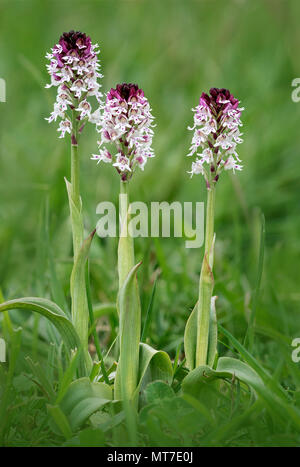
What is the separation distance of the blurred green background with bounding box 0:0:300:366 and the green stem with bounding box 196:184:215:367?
0.26m

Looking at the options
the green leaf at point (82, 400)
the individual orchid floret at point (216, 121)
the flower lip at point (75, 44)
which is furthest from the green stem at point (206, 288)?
the flower lip at point (75, 44)

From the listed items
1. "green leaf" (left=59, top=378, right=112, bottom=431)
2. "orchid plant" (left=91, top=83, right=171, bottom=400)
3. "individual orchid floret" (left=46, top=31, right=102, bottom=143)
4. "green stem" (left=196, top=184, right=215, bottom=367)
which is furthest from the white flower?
"green leaf" (left=59, top=378, right=112, bottom=431)

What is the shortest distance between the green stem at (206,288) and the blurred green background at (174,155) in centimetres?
26

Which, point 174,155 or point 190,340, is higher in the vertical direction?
point 174,155

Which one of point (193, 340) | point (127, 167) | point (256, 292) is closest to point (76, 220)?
point (127, 167)

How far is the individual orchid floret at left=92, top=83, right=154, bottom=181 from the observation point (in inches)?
78.5

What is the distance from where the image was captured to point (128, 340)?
6.90ft

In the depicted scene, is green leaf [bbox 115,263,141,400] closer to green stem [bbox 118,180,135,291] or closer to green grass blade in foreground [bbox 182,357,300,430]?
green stem [bbox 118,180,135,291]

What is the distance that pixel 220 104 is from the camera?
6.64ft

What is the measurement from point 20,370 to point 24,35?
539 centimetres

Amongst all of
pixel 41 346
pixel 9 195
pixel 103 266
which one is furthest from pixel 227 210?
pixel 41 346

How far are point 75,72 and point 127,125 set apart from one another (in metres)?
0.30

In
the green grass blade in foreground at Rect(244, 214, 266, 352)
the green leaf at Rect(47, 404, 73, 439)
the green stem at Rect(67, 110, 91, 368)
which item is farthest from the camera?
the green grass blade in foreground at Rect(244, 214, 266, 352)

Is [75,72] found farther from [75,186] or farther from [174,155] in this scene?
[174,155]
